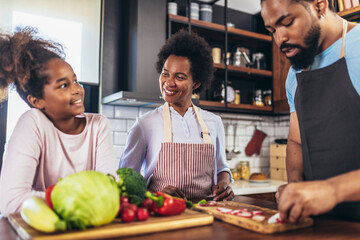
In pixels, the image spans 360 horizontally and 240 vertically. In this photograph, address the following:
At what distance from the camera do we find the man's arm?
1.48m

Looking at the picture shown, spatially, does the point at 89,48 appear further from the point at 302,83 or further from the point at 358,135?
the point at 358,135

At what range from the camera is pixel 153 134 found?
1901 mm

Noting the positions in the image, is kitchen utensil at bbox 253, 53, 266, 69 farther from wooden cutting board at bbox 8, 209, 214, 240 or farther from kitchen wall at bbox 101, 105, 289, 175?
wooden cutting board at bbox 8, 209, 214, 240

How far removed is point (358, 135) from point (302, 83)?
0.32 meters

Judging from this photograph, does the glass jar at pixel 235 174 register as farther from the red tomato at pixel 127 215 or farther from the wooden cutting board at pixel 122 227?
the red tomato at pixel 127 215

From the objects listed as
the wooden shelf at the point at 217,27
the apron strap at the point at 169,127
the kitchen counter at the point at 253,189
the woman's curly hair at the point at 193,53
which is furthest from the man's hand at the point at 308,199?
the wooden shelf at the point at 217,27

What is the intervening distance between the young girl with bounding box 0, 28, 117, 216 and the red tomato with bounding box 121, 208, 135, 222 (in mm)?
402

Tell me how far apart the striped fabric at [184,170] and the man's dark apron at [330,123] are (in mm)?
596

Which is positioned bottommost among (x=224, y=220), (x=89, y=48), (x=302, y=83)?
(x=224, y=220)

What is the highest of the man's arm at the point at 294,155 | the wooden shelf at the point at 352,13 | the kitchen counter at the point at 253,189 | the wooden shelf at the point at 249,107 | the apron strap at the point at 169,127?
the wooden shelf at the point at 352,13

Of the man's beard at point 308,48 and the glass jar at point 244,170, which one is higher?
the man's beard at point 308,48

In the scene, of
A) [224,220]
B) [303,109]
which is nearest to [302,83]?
[303,109]

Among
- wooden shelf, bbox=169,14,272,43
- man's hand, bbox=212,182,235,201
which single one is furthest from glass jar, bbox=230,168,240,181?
man's hand, bbox=212,182,235,201

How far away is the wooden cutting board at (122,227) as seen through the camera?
0.84 m
